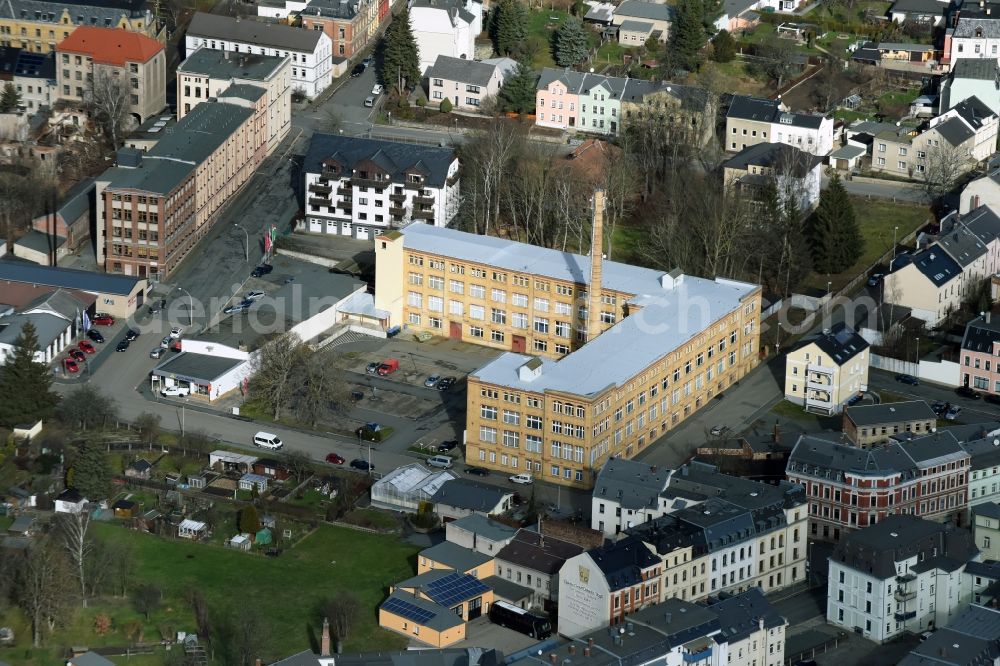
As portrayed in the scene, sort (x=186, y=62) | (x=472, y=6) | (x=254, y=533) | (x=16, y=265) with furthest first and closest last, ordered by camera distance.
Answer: (x=472, y=6), (x=186, y=62), (x=16, y=265), (x=254, y=533)

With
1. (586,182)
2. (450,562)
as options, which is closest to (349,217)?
(586,182)

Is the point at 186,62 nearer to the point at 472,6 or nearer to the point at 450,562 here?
the point at 472,6

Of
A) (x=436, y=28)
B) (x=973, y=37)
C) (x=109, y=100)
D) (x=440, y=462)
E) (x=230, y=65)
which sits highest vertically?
(x=973, y=37)

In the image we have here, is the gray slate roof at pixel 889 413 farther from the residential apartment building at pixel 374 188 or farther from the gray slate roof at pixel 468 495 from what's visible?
the residential apartment building at pixel 374 188

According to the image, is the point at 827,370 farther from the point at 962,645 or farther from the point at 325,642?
the point at 325,642

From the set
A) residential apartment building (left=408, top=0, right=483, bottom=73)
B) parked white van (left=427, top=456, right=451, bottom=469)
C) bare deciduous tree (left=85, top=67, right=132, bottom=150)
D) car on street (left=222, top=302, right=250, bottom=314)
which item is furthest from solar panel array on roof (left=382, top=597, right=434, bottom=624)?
residential apartment building (left=408, top=0, right=483, bottom=73)

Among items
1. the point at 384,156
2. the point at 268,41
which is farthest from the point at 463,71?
the point at 384,156

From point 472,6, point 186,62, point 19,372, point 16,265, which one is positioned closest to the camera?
point 19,372
